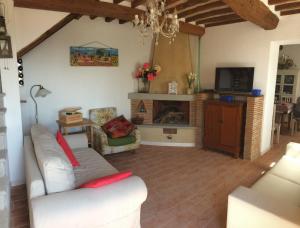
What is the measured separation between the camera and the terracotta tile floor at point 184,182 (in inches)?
99.3

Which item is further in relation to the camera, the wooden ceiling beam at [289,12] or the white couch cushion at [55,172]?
the wooden ceiling beam at [289,12]

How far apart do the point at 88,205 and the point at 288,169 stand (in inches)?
93.3

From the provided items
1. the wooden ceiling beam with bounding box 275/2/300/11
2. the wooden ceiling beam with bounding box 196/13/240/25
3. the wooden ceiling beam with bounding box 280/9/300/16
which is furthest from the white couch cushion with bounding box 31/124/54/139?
the wooden ceiling beam with bounding box 280/9/300/16

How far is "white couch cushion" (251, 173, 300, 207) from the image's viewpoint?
2.20 metres

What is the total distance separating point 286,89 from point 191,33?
14.0 feet

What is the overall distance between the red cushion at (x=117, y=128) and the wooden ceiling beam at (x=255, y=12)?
2.61m

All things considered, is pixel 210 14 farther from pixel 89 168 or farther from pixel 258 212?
pixel 258 212

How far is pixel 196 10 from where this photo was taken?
379 centimetres

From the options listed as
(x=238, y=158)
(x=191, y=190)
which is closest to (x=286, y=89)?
(x=238, y=158)

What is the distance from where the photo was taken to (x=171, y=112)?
5.28 metres

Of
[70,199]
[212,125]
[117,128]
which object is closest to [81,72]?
[117,128]

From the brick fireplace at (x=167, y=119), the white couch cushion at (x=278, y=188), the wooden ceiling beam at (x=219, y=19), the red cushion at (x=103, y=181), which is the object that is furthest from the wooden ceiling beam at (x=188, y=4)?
the red cushion at (x=103, y=181)

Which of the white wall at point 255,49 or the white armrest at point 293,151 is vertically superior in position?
the white wall at point 255,49

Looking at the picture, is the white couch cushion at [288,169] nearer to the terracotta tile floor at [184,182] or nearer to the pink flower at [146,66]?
the terracotta tile floor at [184,182]
